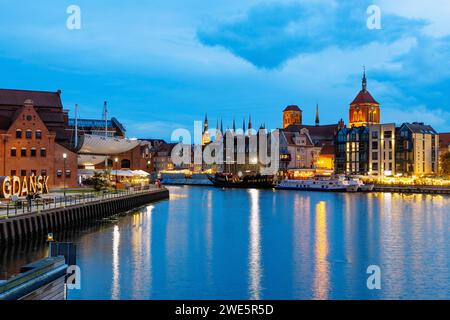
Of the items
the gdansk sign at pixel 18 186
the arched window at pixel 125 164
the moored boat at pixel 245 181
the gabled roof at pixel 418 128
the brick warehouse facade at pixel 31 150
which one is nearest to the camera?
the gdansk sign at pixel 18 186

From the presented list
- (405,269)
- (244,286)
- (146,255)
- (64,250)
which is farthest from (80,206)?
(64,250)

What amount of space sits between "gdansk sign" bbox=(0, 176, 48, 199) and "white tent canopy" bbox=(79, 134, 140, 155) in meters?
34.0

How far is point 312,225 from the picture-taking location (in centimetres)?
5478

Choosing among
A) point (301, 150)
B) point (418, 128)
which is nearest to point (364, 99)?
point (301, 150)

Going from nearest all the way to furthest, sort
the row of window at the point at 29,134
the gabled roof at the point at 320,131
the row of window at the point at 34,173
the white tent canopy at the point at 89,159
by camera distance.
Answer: the row of window at the point at 34,173 → the row of window at the point at 29,134 → the white tent canopy at the point at 89,159 → the gabled roof at the point at 320,131

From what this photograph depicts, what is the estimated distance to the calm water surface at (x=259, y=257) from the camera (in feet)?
88.1

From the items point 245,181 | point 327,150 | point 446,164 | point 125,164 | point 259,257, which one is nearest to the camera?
point 259,257

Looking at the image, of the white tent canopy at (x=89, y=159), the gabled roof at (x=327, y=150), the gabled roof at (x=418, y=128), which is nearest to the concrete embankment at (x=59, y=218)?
the white tent canopy at (x=89, y=159)

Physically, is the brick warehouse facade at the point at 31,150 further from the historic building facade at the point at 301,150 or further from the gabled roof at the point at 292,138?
the gabled roof at the point at 292,138

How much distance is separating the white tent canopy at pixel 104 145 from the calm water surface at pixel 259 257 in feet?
112

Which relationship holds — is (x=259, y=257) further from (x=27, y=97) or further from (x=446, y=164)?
(x=446, y=164)

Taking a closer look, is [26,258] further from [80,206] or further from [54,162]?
[54,162]

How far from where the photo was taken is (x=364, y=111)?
620 ft

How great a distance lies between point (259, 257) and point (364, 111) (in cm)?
16144
